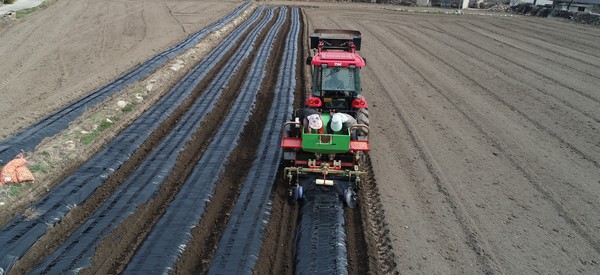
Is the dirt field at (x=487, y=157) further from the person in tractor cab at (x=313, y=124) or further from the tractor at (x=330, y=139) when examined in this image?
the person in tractor cab at (x=313, y=124)

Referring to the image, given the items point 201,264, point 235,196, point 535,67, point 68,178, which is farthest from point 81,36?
point 535,67

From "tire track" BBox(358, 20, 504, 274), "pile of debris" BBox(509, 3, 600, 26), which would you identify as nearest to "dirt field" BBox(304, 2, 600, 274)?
"tire track" BBox(358, 20, 504, 274)

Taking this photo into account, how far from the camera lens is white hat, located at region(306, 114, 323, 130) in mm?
9133

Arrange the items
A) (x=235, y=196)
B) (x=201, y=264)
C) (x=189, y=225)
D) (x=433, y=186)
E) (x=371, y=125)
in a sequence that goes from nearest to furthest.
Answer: (x=201, y=264)
(x=189, y=225)
(x=235, y=196)
(x=433, y=186)
(x=371, y=125)

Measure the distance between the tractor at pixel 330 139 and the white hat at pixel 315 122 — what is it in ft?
0.57

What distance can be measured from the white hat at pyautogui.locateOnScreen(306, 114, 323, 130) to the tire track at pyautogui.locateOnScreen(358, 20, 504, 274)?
3281mm

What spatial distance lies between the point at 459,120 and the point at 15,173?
12545mm

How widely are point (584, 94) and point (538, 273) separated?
44.2ft

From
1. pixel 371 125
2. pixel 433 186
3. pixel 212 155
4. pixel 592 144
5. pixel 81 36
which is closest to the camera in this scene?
pixel 433 186

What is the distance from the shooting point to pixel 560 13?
148 ft

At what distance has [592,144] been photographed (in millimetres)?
13086

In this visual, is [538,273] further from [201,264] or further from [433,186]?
[201,264]

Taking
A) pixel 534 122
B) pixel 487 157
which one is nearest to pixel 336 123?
pixel 487 157

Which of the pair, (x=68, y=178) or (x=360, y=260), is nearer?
(x=360, y=260)
